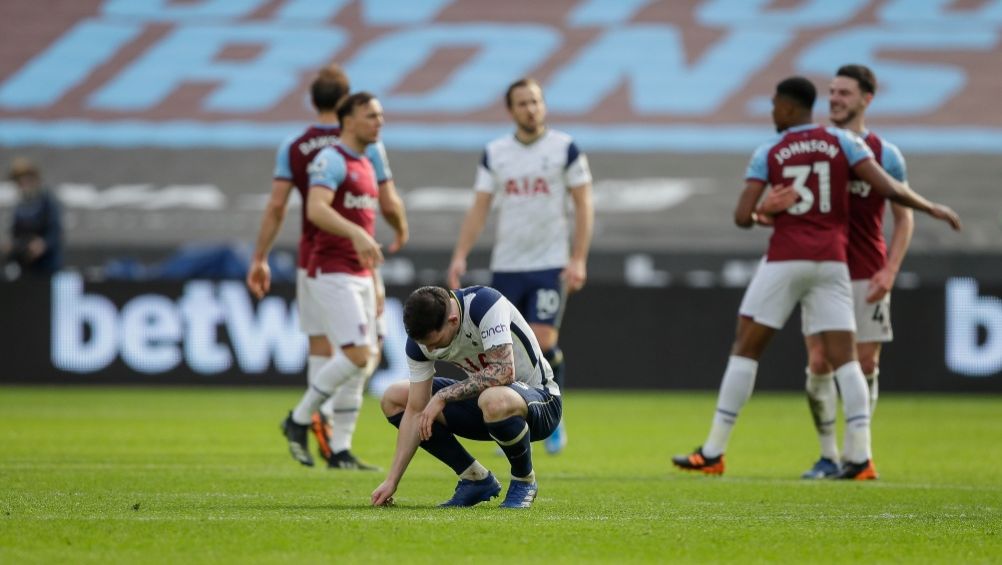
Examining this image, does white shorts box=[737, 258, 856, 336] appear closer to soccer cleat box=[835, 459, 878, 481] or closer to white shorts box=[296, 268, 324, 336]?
soccer cleat box=[835, 459, 878, 481]

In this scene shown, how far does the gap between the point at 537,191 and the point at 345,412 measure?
2.35 m

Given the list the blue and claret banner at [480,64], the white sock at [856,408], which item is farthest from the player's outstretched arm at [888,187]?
the blue and claret banner at [480,64]

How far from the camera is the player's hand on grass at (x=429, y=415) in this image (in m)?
6.55

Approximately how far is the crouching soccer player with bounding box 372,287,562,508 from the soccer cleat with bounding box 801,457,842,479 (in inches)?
97.9

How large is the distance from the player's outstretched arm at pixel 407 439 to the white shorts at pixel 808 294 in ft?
8.72

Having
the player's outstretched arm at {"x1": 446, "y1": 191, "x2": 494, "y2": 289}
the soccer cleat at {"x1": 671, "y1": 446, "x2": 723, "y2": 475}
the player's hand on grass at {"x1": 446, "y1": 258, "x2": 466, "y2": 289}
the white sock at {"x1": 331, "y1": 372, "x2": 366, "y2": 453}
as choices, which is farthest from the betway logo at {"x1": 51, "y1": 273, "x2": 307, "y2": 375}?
Answer: the soccer cleat at {"x1": 671, "y1": 446, "x2": 723, "y2": 475}

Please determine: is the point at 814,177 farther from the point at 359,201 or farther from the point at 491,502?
the point at 491,502

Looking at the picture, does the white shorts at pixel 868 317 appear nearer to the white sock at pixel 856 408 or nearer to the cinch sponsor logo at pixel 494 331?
the white sock at pixel 856 408

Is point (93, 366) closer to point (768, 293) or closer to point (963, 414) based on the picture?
point (963, 414)

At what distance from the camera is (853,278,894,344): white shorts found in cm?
920

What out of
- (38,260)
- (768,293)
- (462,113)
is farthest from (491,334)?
(462,113)

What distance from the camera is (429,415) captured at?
656 cm

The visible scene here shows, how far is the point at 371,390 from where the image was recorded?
16797 mm

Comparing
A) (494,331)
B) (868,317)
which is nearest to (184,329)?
(868,317)
